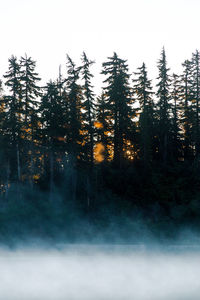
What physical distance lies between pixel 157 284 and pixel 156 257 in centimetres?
423

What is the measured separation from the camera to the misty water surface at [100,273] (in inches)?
426

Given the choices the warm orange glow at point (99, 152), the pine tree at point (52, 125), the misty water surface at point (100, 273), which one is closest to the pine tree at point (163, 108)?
the warm orange glow at point (99, 152)

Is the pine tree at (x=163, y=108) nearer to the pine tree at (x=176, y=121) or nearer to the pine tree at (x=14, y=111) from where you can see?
the pine tree at (x=176, y=121)

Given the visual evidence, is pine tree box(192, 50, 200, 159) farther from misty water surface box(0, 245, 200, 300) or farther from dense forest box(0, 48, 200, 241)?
misty water surface box(0, 245, 200, 300)

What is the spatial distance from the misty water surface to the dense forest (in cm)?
318

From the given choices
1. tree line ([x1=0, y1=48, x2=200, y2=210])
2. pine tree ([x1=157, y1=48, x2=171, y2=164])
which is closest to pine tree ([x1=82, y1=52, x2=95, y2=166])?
tree line ([x1=0, y1=48, x2=200, y2=210])

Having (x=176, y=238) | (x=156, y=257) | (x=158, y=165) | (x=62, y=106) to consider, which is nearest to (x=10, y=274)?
(x=156, y=257)

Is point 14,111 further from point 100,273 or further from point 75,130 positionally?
point 100,273

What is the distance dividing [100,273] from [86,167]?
14151 millimetres

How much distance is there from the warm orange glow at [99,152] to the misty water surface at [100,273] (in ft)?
46.8

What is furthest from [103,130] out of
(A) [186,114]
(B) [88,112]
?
(A) [186,114]

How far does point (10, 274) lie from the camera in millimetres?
13023

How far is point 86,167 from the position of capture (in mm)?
26641

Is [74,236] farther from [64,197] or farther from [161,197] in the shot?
[161,197]
